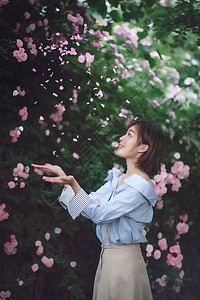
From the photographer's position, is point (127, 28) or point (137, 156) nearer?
point (137, 156)

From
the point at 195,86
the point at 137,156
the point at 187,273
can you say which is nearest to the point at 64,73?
the point at 137,156

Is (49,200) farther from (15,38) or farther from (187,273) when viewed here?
(187,273)

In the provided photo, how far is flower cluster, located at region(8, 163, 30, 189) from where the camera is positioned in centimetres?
260

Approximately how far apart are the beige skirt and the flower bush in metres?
0.91

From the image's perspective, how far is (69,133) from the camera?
10.2 feet

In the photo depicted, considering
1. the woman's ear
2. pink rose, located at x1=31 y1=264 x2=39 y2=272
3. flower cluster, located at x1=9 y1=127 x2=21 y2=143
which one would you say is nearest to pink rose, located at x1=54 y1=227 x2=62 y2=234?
pink rose, located at x1=31 y1=264 x2=39 y2=272

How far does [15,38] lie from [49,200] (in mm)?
1285

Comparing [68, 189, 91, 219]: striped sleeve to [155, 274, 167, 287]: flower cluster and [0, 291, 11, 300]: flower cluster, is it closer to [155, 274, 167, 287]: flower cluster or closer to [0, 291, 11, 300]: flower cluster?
[0, 291, 11, 300]: flower cluster

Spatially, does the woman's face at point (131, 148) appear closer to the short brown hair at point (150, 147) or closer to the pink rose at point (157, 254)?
the short brown hair at point (150, 147)

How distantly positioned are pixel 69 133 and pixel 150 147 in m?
1.21

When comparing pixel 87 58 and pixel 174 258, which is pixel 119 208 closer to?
pixel 87 58

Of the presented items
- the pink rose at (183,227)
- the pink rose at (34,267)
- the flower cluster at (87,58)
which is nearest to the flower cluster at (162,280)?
the pink rose at (183,227)

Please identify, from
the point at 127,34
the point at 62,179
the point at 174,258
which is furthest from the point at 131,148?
the point at 127,34

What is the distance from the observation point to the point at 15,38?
2.38 metres
